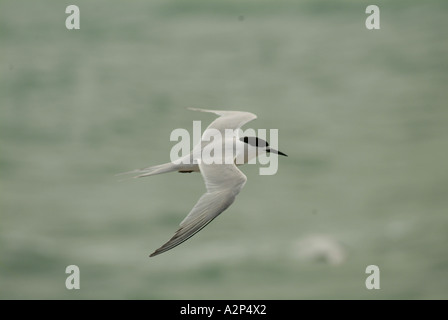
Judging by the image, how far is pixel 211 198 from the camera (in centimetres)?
283

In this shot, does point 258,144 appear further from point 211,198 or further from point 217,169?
point 211,198

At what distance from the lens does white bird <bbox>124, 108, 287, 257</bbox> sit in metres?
2.66

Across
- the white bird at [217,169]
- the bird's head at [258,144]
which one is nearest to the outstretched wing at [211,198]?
the white bird at [217,169]

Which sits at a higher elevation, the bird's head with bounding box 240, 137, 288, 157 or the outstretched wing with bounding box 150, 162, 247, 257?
the bird's head with bounding box 240, 137, 288, 157

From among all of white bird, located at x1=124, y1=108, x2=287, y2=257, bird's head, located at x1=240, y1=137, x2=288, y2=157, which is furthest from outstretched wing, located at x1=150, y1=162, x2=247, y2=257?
bird's head, located at x1=240, y1=137, x2=288, y2=157

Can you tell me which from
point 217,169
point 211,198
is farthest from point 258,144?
point 211,198

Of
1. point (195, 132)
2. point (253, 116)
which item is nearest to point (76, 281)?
point (195, 132)

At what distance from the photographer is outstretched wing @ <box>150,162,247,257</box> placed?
2.62m

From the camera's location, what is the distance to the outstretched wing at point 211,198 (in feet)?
8.58

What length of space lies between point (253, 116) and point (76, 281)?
1279mm

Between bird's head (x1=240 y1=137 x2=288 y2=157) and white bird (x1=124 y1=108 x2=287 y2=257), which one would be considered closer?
white bird (x1=124 y1=108 x2=287 y2=257)

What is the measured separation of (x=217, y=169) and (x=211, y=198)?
0.65 ft

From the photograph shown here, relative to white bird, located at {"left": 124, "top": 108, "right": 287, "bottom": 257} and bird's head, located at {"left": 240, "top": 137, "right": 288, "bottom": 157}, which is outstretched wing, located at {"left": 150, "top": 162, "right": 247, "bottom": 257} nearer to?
white bird, located at {"left": 124, "top": 108, "right": 287, "bottom": 257}

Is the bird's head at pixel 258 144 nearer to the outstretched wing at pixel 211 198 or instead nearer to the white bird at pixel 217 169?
the white bird at pixel 217 169
